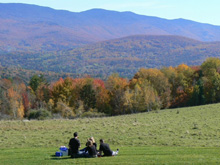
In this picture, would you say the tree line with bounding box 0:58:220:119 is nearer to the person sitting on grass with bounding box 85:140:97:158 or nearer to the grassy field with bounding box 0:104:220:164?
the grassy field with bounding box 0:104:220:164

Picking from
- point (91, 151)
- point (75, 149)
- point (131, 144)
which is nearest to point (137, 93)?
point (131, 144)

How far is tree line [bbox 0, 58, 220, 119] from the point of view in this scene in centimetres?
7050

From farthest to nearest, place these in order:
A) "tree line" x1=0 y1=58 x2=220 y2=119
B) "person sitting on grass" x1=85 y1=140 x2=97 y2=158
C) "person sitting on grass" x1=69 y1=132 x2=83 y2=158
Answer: "tree line" x1=0 y1=58 x2=220 y2=119 → "person sitting on grass" x1=69 y1=132 x2=83 y2=158 → "person sitting on grass" x1=85 y1=140 x2=97 y2=158

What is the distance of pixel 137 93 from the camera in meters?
70.3

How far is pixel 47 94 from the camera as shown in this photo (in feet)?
272

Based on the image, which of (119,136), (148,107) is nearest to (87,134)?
(119,136)

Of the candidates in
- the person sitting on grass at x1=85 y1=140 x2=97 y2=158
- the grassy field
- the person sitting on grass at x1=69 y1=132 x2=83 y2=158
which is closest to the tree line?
the grassy field

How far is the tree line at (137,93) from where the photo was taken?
7050 cm

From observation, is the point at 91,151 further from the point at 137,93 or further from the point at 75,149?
the point at 137,93

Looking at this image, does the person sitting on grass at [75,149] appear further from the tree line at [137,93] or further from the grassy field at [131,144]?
the tree line at [137,93]

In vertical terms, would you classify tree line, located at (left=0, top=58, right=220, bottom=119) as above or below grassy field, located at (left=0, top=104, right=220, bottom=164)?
above

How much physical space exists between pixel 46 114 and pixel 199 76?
4636 centimetres

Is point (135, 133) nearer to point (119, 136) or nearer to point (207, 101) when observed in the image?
point (119, 136)

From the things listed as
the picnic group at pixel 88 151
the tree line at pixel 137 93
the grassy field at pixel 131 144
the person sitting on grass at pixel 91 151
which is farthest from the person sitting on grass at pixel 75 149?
the tree line at pixel 137 93
